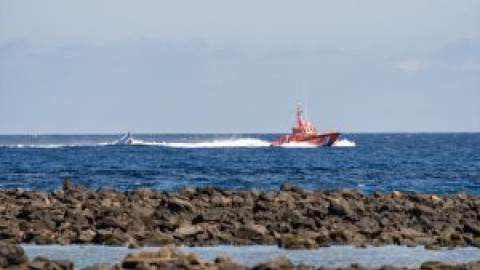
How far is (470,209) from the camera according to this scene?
42688 millimetres

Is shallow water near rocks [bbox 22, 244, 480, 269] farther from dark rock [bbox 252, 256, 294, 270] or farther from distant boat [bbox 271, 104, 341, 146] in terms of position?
distant boat [bbox 271, 104, 341, 146]

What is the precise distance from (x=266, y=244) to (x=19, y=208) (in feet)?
36.9

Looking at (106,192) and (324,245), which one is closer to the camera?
(324,245)

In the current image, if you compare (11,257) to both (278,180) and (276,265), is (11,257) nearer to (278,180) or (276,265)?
(276,265)

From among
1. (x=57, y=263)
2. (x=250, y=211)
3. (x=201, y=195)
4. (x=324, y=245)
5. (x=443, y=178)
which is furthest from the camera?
(x=443, y=178)

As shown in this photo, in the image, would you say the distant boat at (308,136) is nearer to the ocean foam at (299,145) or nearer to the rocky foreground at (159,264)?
the ocean foam at (299,145)

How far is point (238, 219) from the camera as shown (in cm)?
3744

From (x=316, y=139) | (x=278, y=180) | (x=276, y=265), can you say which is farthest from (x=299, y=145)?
(x=276, y=265)

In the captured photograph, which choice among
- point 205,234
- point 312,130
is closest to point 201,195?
point 205,234

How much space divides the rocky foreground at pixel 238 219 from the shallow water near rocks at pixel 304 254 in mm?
809

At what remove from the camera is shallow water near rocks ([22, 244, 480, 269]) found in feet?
95.3

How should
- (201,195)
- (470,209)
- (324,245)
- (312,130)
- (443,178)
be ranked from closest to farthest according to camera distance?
(324,245) → (470,209) → (201,195) → (443,178) → (312,130)

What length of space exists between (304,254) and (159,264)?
19.4 feet

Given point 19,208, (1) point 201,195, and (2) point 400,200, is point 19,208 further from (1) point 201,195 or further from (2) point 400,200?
(2) point 400,200
